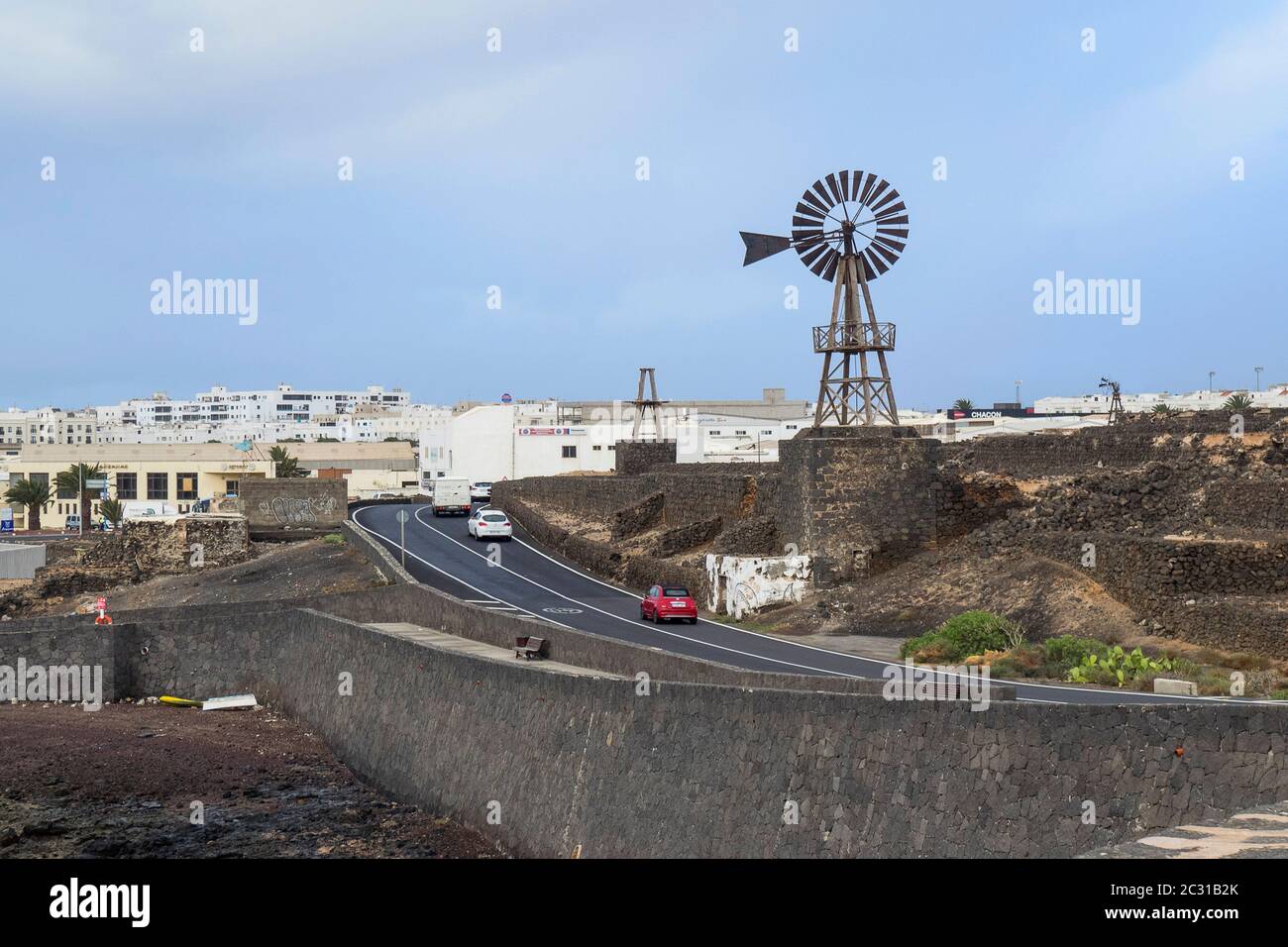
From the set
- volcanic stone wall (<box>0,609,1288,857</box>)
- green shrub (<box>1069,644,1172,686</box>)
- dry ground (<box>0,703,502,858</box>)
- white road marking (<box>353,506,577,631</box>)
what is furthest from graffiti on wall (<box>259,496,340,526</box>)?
green shrub (<box>1069,644,1172,686</box>)

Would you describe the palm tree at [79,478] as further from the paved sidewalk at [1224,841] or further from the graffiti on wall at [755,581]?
the paved sidewalk at [1224,841]

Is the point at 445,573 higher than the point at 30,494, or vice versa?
the point at 30,494

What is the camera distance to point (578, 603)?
1454 inches

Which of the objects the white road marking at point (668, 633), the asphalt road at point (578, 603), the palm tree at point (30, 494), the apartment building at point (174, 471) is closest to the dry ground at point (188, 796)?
the asphalt road at point (578, 603)

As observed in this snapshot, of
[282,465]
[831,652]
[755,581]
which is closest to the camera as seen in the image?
[831,652]

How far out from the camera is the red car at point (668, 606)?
33.7m

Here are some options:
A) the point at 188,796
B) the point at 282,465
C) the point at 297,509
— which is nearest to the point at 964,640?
the point at 188,796

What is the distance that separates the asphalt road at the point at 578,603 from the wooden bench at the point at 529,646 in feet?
11.1

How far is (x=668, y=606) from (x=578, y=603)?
405cm
